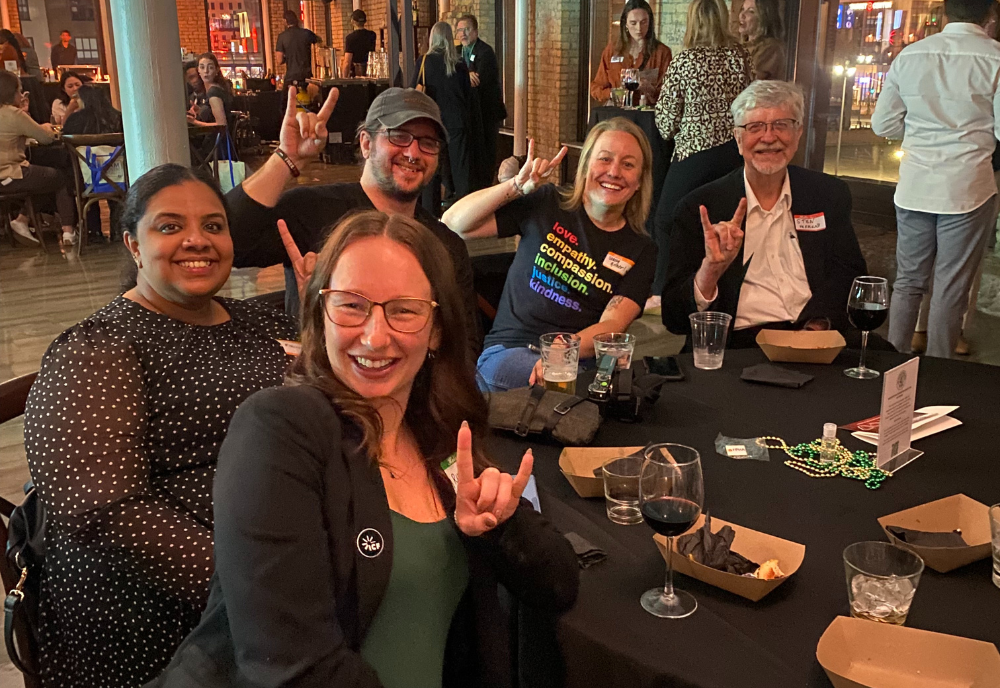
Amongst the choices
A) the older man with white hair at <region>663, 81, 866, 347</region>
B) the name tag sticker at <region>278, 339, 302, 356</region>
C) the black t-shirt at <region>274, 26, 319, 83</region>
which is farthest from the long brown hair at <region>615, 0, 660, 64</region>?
the black t-shirt at <region>274, 26, 319, 83</region>

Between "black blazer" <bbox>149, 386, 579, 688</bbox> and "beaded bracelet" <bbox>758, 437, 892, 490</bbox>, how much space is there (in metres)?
0.60

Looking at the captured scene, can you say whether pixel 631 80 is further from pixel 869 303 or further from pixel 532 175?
pixel 869 303

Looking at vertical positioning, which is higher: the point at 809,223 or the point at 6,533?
the point at 809,223

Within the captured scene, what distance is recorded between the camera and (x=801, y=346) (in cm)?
218

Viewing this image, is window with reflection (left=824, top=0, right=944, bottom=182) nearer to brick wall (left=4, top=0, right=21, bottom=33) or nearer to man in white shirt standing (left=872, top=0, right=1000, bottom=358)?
man in white shirt standing (left=872, top=0, right=1000, bottom=358)

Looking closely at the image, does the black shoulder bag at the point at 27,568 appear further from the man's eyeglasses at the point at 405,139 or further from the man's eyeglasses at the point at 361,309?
the man's eyeglasses at the point at 405,139

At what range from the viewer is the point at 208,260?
5.72 ft

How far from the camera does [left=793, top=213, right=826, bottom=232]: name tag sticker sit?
2709 millimetres

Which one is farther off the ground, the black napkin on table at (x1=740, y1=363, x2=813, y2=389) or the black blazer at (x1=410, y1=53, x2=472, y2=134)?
the black blazer at (x1=410, y1=53, x2=472, y2=134)

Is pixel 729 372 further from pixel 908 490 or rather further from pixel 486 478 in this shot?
pixel 486 478

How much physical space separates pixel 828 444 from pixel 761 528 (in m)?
0.40

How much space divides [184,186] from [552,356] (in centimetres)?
85

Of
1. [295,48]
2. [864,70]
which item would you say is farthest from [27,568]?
[295,48]

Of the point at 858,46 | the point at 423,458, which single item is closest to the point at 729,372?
the point at 423,458
